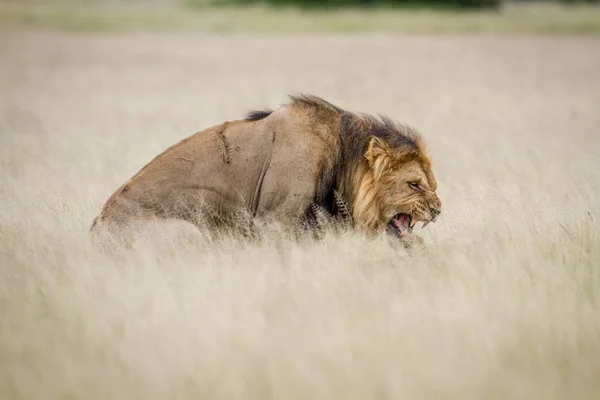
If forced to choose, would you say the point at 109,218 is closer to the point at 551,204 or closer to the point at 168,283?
the point at 168,283

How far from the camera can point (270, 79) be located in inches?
963

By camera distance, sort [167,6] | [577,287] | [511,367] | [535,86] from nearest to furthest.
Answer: [511,367]
[577,287]
[535,86]
[167,6]

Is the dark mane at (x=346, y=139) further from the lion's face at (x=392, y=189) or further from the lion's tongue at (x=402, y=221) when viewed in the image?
the lion's tongue at (x=402, y=221)

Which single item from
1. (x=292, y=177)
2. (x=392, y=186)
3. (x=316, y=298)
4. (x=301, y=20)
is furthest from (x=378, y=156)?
(x=301, y=20)

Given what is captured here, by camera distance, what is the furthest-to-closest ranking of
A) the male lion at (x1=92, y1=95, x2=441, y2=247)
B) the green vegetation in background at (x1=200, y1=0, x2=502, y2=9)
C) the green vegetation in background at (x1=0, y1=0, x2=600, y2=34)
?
the green vegetation in background at (x1=200, y1=0, x2=502, y2=9), the green vegetation in background at (x1=0, y1=0, x2=600, y2=34), the male lion at (x1=92, y1=95, x2=441, y2=247)

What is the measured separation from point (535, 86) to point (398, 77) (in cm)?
373

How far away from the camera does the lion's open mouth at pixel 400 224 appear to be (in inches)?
298

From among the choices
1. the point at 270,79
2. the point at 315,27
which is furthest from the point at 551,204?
the point at 315,27

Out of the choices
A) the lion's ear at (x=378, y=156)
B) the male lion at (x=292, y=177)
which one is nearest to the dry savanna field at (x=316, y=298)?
the male lion at (x=292, y=177)

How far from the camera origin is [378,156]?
7.54 metres

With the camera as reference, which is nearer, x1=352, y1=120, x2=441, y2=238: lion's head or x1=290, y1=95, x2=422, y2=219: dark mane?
x1=352, y1=120, x2=441, y2=238: lion's head

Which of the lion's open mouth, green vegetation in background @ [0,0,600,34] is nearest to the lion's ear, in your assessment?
the lion's open mouth

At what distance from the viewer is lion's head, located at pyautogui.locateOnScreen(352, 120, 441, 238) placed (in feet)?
24.5

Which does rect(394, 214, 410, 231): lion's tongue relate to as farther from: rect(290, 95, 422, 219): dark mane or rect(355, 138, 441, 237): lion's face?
rect(290, 95, 422, 219): dark mane
